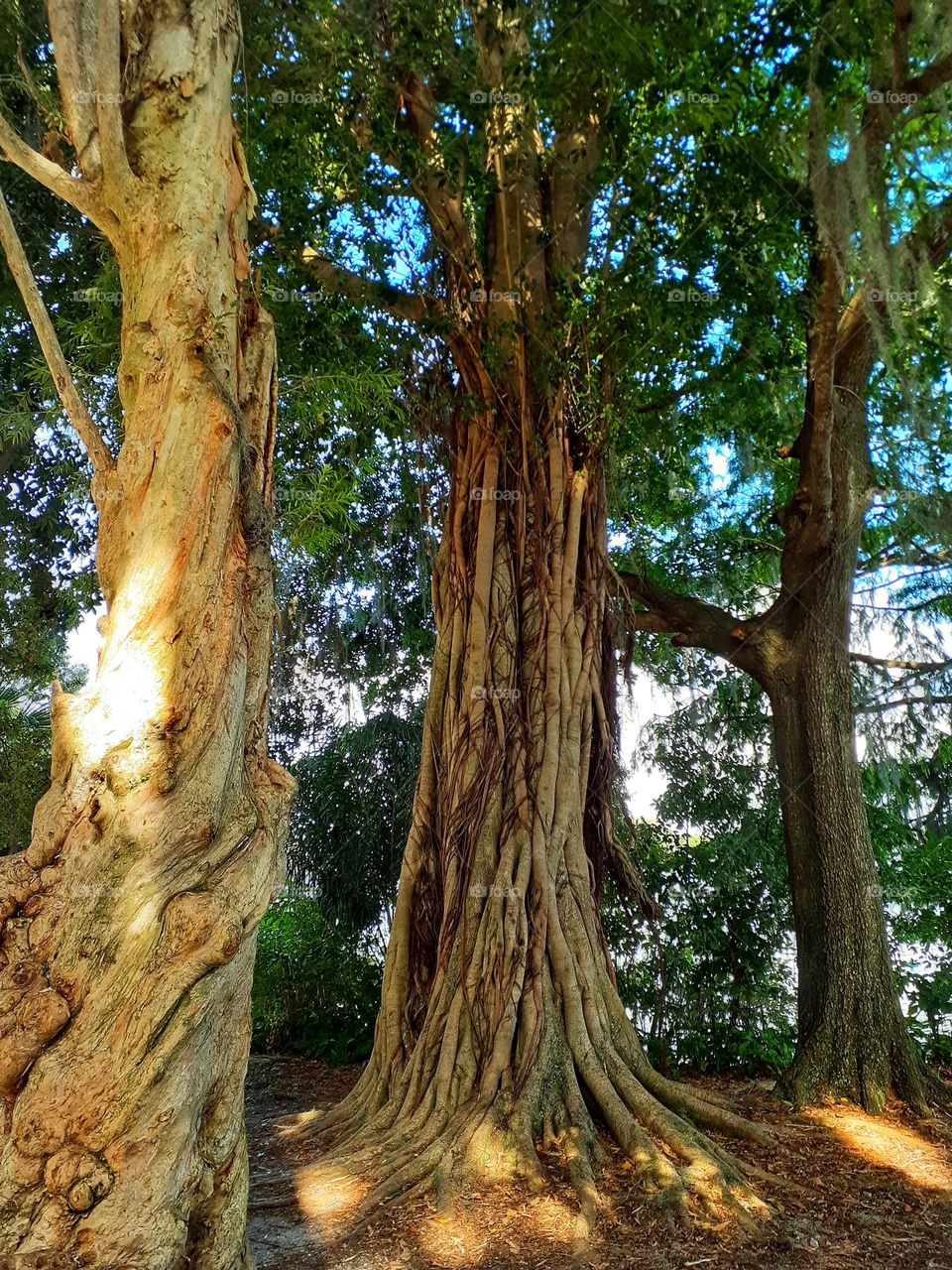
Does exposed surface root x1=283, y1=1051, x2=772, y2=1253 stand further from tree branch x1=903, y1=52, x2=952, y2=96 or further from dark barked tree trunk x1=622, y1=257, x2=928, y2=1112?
tree branch x1=903, y1=52, x2=952, y2=96

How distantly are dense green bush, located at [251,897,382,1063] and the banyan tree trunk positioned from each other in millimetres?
2208

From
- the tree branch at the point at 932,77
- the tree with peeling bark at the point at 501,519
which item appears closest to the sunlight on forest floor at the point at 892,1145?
the tree with peeling bark at the point at 501,519

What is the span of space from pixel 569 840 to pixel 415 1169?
176 centimetres

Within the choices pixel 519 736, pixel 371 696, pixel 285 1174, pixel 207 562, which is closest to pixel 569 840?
pixel 519 736

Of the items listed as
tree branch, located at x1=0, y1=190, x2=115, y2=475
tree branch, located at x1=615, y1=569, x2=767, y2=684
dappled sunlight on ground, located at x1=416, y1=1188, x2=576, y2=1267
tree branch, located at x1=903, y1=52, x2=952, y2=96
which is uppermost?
tree branch, located at x1=903, y1=52, x2=952, y2=96

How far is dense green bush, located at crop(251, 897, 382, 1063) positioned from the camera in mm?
7129

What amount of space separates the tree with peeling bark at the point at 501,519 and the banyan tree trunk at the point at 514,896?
0.01m

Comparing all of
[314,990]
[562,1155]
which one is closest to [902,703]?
A: [562,1155]

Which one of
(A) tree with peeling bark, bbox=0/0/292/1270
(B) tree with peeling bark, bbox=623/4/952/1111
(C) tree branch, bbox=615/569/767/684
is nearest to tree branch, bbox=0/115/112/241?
(A) tree with peeling bark, bbox=0/0/292/1270

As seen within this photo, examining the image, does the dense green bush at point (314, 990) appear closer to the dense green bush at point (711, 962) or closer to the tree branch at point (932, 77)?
the dense green bush at point (711, 962)

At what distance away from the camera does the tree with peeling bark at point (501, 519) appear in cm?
457

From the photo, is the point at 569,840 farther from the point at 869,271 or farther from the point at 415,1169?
the point at 869,271

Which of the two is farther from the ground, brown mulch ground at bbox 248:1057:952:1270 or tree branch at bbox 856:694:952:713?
tree branch at bbox 856:694:952:713

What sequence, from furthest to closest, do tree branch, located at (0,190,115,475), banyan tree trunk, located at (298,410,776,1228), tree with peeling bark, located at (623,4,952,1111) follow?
tree with peeling bark, located at (623,4,952,1111), banyan tree trunk, located at (298,410,776,1228), tree branch, located at (0,190,115,475)
